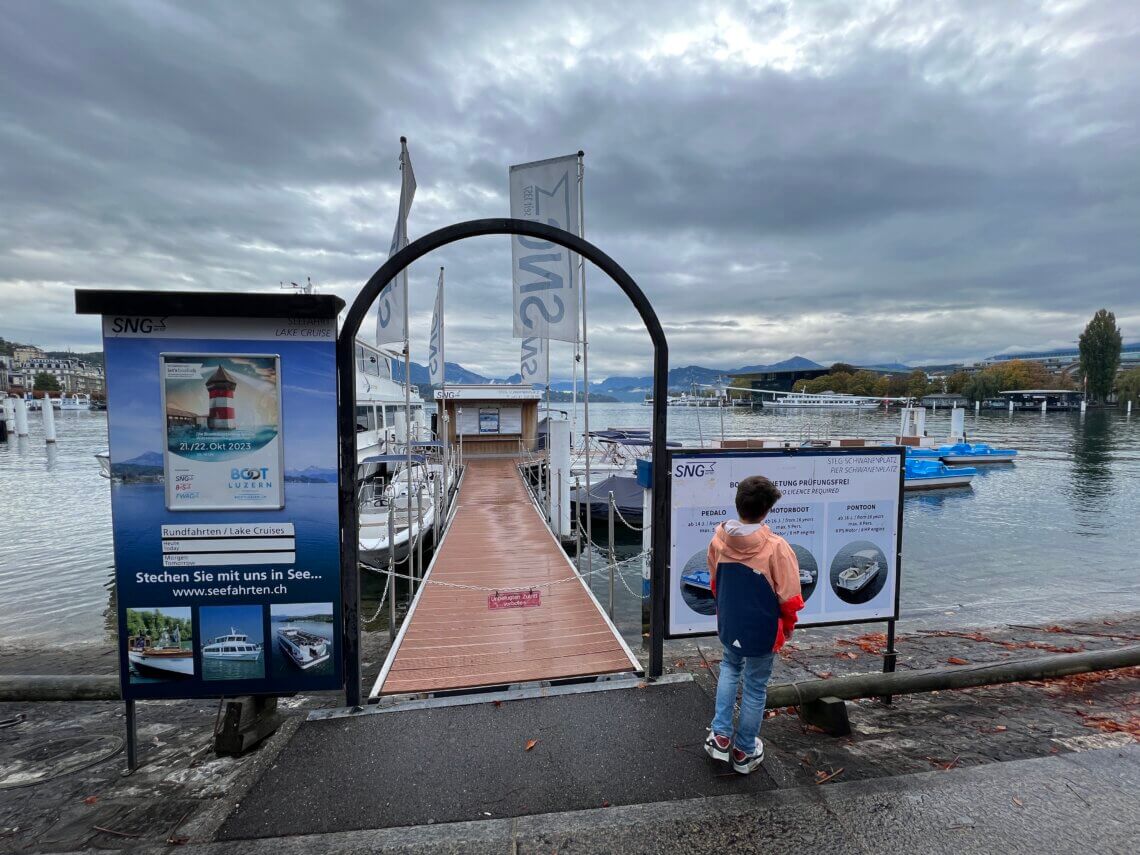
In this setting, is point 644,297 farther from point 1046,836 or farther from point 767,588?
point 1046,836

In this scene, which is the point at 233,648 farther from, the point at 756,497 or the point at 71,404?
the point at 71,404

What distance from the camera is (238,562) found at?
345cm

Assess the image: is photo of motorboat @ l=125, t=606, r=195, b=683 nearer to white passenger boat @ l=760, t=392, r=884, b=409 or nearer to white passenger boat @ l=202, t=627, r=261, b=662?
white passenger boat @ l=202, t=627, r=261, b=662

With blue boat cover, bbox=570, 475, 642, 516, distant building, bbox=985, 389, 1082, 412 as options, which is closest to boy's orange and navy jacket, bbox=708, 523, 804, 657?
blue boat cover, bbox=570, 475, 642, 516

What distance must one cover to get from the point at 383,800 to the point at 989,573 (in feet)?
51.6

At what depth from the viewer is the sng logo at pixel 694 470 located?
416 centimetres

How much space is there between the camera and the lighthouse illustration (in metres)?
3.36

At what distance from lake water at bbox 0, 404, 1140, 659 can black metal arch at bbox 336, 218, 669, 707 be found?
4937 millimetres

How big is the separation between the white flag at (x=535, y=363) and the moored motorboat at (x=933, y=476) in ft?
Answer: 69.1

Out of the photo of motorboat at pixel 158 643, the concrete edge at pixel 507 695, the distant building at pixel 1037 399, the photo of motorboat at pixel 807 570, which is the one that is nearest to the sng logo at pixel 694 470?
the photo of motorboat at pixel 807 570

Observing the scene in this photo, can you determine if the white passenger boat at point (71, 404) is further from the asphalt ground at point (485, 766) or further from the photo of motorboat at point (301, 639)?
the asphalt ground at point (485, 766)

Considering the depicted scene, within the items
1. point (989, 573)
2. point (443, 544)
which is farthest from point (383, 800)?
point (989, 573)

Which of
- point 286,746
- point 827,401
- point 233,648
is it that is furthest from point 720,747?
point 827,401

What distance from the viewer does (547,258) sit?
26.8 feet
